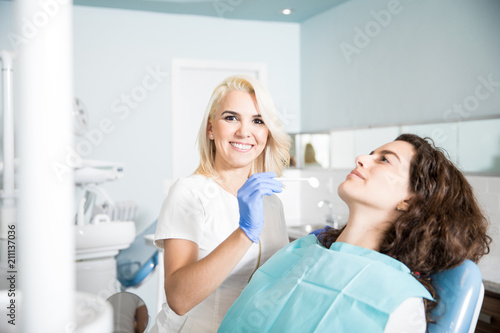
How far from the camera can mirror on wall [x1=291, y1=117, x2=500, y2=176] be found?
2.54m

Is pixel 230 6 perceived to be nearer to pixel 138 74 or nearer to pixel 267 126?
pixel 138 74

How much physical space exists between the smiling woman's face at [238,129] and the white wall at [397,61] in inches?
66.9

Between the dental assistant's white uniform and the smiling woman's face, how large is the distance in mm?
130

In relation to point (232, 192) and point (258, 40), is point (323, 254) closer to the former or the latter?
point (232, 192)

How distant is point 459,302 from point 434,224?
0.26m

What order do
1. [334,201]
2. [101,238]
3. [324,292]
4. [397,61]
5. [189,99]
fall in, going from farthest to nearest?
[189,99]
[334,201]
[397,61]
[101,238]
[324,292]

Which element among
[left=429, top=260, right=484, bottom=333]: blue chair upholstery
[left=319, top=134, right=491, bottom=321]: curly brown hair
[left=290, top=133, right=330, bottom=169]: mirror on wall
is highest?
[left=290, top=133, right=330, bottom=169]: mirror on wall

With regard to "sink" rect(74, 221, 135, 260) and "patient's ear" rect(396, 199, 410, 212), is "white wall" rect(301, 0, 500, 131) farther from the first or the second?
"sink" rect(74, 221, 135, 260)

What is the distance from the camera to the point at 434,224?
134cm

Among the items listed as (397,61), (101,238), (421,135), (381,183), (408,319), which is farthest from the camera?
(397,61)

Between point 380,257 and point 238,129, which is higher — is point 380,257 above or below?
below

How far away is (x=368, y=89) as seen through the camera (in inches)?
136

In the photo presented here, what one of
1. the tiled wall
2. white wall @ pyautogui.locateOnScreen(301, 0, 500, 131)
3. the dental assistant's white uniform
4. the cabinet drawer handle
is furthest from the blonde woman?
white wall @ pyautogui.locateOnScreen(301, 0, 500, 131)

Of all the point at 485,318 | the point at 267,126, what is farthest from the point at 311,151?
the point at 267,126
